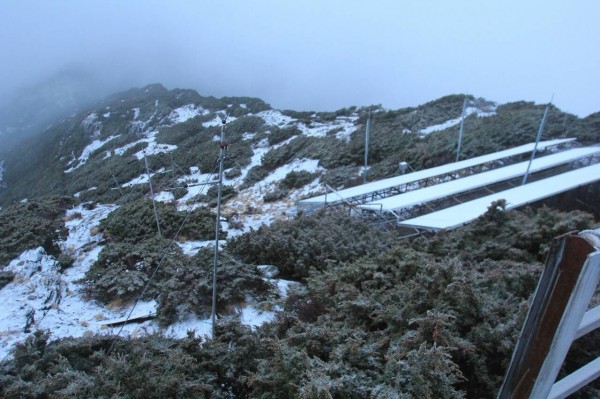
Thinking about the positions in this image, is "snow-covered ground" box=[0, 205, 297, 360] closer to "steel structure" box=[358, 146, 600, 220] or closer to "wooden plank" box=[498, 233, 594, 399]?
"steel structure" box=[358, 146, 600, 220]

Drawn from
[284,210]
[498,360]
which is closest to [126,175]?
[284,210]

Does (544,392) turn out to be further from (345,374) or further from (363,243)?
(363,243)

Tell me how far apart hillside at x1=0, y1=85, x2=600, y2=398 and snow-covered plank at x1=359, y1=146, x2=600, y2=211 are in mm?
1301

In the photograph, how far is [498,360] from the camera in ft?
12.5

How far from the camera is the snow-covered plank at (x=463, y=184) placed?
10.2 meters

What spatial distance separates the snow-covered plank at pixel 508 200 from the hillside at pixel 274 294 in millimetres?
454

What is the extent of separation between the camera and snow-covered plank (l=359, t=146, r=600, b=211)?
10180 mm

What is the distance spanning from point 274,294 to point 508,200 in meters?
7.32

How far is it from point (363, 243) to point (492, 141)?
1366 cm

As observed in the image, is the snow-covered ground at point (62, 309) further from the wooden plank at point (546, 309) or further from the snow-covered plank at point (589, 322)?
the snow-covered plank at point (589, 322)

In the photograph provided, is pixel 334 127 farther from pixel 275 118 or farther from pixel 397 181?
pixel 397 181

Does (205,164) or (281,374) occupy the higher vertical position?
(281,374)

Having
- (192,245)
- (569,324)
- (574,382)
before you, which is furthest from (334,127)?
(569,324)

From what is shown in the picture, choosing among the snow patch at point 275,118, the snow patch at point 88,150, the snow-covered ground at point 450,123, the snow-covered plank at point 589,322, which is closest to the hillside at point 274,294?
the snow-covered plank at point 589,322
